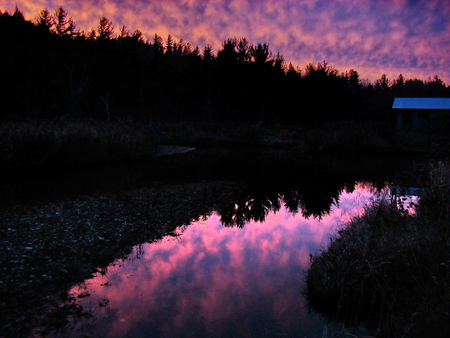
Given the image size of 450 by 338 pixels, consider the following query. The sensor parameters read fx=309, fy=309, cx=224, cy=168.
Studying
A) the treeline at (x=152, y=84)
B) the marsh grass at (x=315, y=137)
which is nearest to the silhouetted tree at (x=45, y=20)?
the treeline at (x=152, y=84)

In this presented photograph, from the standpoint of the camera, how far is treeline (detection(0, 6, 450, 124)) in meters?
44.8

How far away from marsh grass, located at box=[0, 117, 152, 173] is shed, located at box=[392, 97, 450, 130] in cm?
3728

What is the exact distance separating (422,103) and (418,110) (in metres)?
2.39

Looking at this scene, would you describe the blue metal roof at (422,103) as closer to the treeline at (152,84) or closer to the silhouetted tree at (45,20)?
the treeline at (152,84)

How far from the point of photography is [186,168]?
64.6 ft

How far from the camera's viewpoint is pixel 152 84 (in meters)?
68.2

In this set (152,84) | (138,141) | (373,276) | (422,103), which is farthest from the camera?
(152,84)

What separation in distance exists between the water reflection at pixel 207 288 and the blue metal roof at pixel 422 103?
139 ft

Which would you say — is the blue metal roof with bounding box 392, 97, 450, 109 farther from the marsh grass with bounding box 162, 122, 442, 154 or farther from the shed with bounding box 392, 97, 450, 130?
the marsh grass with bounding box 162, 122, 442, 154

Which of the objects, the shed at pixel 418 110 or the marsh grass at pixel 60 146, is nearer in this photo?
the marsh grass at pixel 60 146

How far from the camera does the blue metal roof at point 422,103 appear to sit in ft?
139

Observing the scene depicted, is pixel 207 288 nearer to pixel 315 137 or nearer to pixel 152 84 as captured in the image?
pixel 315 137

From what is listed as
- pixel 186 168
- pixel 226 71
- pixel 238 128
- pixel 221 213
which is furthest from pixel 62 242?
pixel 226 71

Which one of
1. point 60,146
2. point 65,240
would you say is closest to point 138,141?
point 60,146
